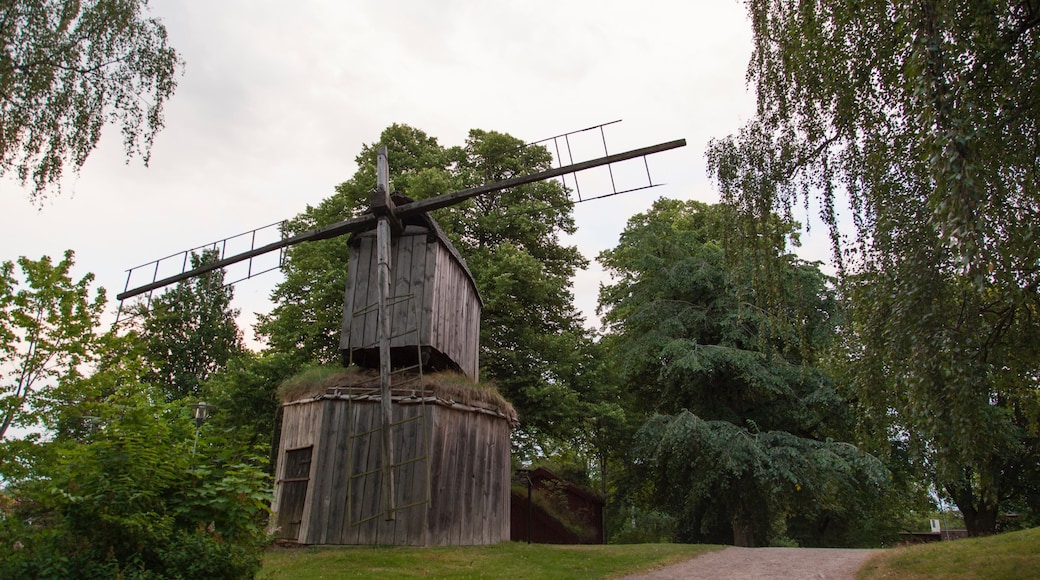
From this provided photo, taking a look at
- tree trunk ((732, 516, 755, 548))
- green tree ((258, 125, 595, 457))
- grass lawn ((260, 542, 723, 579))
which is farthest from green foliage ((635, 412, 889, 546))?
grass lawn ((260, 542, 723, 579))

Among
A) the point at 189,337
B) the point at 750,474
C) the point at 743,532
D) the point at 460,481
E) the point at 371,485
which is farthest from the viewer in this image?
the point at 189,337

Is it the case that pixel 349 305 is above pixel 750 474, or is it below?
above

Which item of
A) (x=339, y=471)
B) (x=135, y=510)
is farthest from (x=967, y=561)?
(x=135, y=510)

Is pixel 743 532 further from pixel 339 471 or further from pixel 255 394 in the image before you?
pixel 255 394

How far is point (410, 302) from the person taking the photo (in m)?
14.5

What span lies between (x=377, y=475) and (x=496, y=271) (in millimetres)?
8620

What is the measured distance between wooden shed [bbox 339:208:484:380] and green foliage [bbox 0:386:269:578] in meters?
6.79

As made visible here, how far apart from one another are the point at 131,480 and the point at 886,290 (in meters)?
8.07

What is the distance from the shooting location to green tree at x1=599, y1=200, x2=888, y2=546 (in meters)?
18.0

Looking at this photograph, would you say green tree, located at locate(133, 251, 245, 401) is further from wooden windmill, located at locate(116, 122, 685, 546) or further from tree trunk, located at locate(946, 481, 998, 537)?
tree trunk, located at locate(946, 481, 998, 537)

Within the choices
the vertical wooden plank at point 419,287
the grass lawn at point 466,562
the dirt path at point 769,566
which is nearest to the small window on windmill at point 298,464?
the grass lawn at point 466,562

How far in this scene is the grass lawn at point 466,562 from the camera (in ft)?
33.4

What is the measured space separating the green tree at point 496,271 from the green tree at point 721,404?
241 cm

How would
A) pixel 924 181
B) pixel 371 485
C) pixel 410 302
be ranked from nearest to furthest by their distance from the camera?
pixel 924 181 < pixel 371 485 < pixel 410 302
